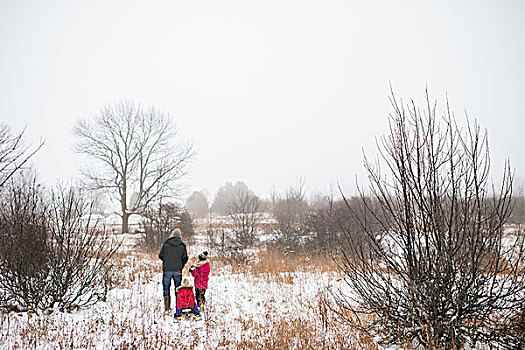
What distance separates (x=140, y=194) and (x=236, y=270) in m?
15.1

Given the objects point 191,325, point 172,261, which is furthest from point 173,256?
point 191,325

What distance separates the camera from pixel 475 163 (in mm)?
3297

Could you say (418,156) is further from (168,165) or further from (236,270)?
(168,165)

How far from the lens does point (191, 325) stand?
5.44 m

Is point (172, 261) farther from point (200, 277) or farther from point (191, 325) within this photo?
point (191, 325)

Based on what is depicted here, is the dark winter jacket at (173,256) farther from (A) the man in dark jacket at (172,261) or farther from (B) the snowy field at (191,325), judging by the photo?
(B) the snowy field at (191,325)

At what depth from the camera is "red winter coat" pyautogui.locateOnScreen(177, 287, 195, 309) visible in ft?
18.7

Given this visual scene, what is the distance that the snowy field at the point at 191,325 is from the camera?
4.38m

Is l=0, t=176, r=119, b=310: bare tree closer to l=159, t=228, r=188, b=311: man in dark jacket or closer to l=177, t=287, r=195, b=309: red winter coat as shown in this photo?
l=159, t=228, r=188, b=311: man in dark jacket

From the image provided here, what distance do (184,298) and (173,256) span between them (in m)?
0.99

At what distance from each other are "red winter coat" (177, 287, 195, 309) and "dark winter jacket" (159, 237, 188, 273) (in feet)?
2.11

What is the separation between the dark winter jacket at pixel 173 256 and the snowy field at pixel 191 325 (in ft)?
2.97

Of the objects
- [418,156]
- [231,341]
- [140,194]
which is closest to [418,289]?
[418,156]

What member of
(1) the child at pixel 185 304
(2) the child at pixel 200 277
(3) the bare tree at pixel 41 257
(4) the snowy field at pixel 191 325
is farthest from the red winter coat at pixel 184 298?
(3) the bare tree at pixel 41 257
